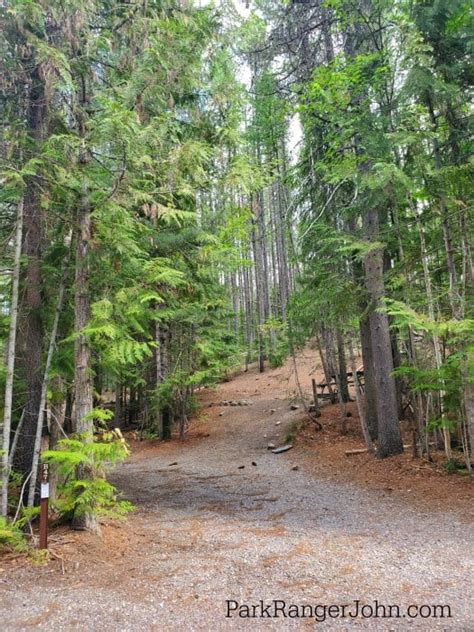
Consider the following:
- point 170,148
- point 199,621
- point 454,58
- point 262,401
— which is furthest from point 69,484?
point 262,401

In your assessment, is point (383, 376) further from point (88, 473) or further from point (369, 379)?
point (88, 473)

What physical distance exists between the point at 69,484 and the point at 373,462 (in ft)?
19.9

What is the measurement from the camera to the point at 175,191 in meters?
5.56

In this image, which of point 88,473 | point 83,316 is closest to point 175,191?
point 83,316

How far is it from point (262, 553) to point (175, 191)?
4.69 m

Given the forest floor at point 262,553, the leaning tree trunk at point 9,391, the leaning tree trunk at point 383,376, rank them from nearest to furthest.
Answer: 1. the forest floor at point 262,553
2. the leaning tree trunk at point 9,391
3. the leaning tree trunk at point 383,376

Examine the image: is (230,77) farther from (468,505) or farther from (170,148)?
(468,505)

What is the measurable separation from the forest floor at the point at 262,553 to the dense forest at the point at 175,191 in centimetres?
76

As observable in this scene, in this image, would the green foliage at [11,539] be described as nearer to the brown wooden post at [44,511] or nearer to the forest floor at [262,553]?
the forest floor at [262,553]

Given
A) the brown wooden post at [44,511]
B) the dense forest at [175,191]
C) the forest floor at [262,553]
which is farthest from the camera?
the dense forest at [175,191]

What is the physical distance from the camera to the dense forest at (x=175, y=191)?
5.00m

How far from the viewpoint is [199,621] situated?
324 centimetres

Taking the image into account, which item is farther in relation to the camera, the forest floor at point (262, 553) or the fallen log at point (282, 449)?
the fallen log at point (282, 449)

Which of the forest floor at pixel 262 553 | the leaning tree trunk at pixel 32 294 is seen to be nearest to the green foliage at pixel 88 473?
the forest floor at pixel 262 553
